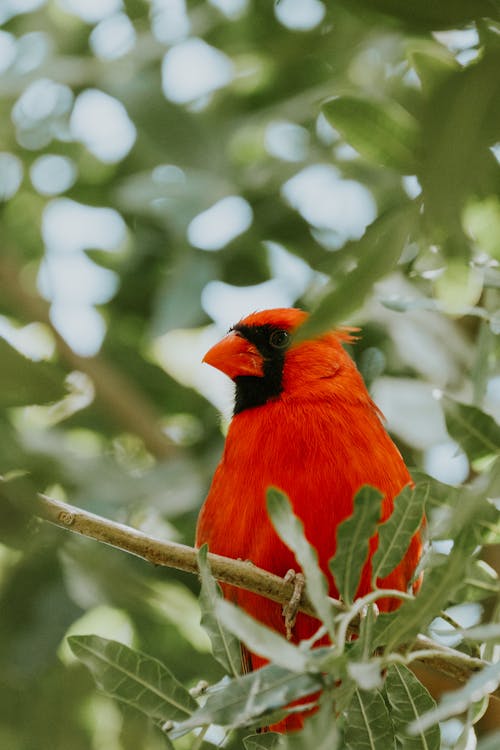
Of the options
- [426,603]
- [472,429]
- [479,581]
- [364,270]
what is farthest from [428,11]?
[479,581]

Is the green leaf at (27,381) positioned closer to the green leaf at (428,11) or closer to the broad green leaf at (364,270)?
the broad green leaf at (364,270)

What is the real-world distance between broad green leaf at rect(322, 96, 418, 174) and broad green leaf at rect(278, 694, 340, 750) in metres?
0.71

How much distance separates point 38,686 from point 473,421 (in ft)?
4.04

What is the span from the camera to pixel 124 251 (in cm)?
356

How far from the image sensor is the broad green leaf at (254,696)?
1.30 metres

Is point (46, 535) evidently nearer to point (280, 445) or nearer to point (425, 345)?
point (280, 445)

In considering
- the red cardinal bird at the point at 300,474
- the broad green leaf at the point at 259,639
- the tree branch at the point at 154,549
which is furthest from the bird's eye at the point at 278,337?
the broad green leaf at the point at 259,639

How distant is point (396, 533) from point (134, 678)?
46 centimetres

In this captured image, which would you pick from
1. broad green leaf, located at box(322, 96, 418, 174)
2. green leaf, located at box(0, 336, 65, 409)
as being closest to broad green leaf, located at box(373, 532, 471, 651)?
broad green leaf, located at box(322, 96, 418, 174)

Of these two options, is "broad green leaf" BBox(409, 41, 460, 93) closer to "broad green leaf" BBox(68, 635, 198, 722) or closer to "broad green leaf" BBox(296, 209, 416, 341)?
"broad green leaf" BBox(296, 209, 416, 341)

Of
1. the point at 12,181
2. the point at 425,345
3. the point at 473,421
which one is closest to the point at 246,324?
the point at 425,345

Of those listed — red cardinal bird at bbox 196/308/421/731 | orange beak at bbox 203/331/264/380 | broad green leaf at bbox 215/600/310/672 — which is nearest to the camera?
broad green leaf at bbox 215/600/310/672

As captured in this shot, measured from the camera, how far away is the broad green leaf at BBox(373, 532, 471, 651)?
4.47ft

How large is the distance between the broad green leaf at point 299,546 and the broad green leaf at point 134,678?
13.8 inches
